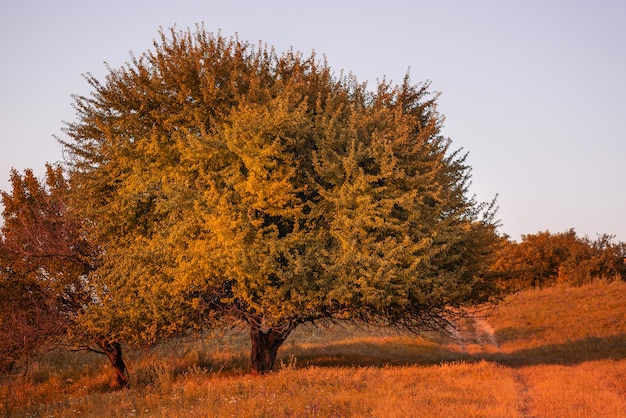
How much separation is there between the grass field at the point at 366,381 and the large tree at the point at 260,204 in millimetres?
2267

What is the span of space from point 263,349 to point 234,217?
19.9ft

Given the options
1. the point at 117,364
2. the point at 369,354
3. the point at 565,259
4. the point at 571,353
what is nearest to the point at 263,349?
the point at 117,364

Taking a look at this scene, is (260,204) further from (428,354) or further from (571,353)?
(571,353)

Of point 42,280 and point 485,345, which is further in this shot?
point 485,345

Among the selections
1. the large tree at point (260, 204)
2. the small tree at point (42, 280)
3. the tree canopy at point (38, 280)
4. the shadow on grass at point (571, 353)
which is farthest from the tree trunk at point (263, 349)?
the shadow on grass at point (571, 353)

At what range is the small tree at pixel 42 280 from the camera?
20.9m

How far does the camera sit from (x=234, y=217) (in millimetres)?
18453

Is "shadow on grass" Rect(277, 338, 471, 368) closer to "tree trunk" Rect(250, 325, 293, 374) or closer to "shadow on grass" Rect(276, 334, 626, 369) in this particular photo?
"shadow on grass" Rect(276, 334, 626, 369)

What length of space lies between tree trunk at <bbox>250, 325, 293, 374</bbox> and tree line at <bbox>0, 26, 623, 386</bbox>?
3.2 inches

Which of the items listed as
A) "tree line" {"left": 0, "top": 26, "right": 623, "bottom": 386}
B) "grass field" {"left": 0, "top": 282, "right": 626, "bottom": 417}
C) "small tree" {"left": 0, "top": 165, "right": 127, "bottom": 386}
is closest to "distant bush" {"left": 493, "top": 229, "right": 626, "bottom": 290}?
"grass field" {"left": 0, "top": 282, "right": 626, "bottom": 417}

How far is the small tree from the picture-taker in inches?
824

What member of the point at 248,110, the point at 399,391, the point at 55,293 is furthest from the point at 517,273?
the point at 55,293

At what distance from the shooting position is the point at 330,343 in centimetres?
3388

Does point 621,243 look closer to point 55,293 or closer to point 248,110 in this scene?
point 248,110
